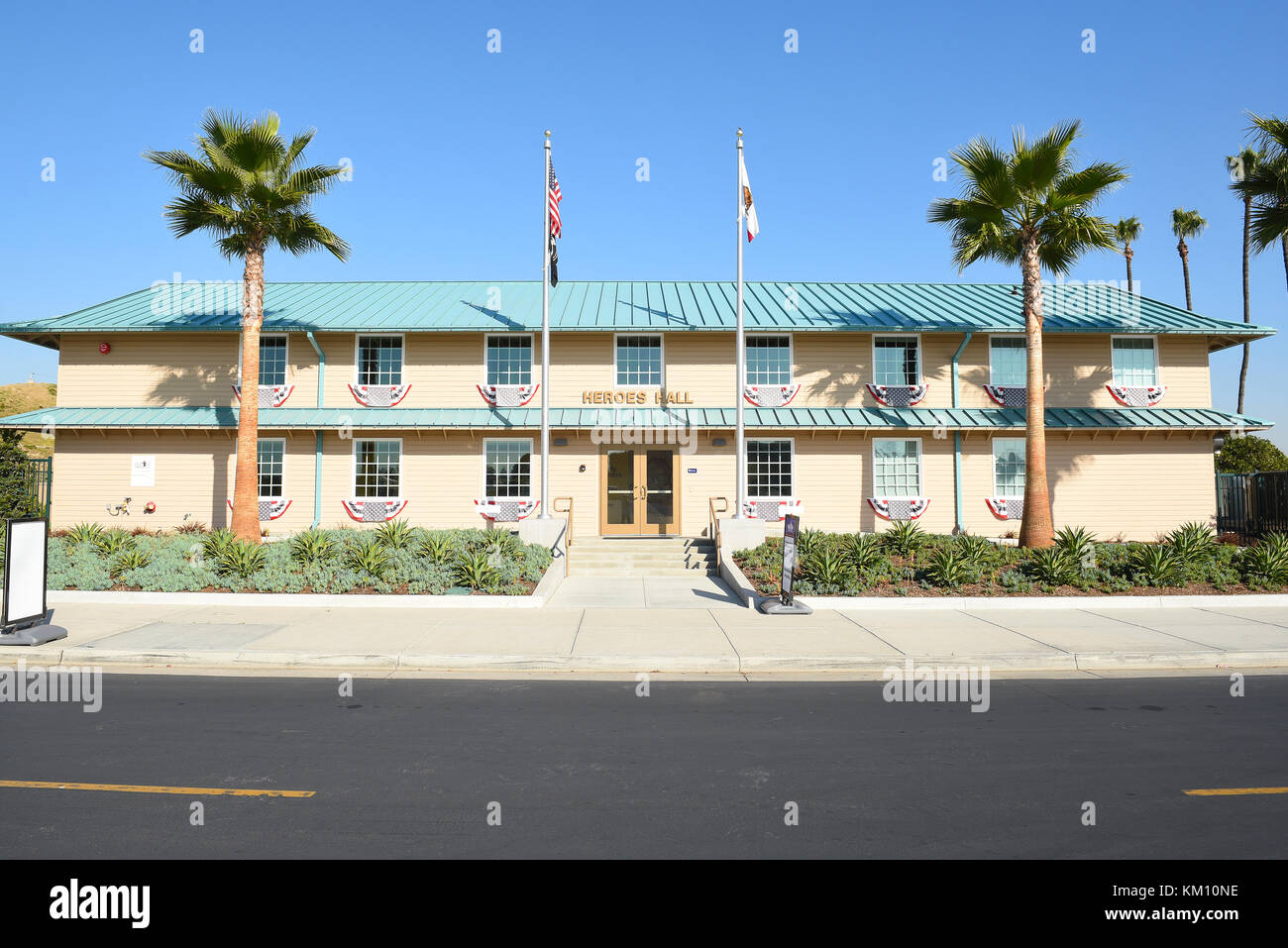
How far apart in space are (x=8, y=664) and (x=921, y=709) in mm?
10335

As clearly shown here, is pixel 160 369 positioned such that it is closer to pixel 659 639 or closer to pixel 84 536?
pixel 84 536

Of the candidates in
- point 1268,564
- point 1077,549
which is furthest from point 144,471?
point 1268,564

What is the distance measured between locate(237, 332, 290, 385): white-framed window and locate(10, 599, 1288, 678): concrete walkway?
10.8 m

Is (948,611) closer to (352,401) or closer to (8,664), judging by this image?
(8,664)

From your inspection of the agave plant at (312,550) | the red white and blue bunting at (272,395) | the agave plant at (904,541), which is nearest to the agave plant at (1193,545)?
the agave plant at (904,541)

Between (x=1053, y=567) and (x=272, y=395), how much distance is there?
20.2 m

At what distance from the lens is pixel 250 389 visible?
57.8ft

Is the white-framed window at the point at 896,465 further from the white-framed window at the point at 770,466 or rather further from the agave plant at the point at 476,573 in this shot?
the agave plant at the point at 476,573

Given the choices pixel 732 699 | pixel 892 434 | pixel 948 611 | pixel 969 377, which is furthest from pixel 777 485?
pixel 732 699

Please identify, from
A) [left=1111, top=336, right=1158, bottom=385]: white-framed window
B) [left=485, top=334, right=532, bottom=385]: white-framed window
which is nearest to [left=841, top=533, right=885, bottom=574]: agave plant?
[left=485, top=334, right=532, bottom=385]: white-framed window

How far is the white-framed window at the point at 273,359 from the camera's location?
21.9 metres

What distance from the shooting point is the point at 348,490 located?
848 inches

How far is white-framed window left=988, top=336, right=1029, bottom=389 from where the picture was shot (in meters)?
22.2

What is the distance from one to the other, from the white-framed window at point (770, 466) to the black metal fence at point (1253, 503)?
13.0 meters
